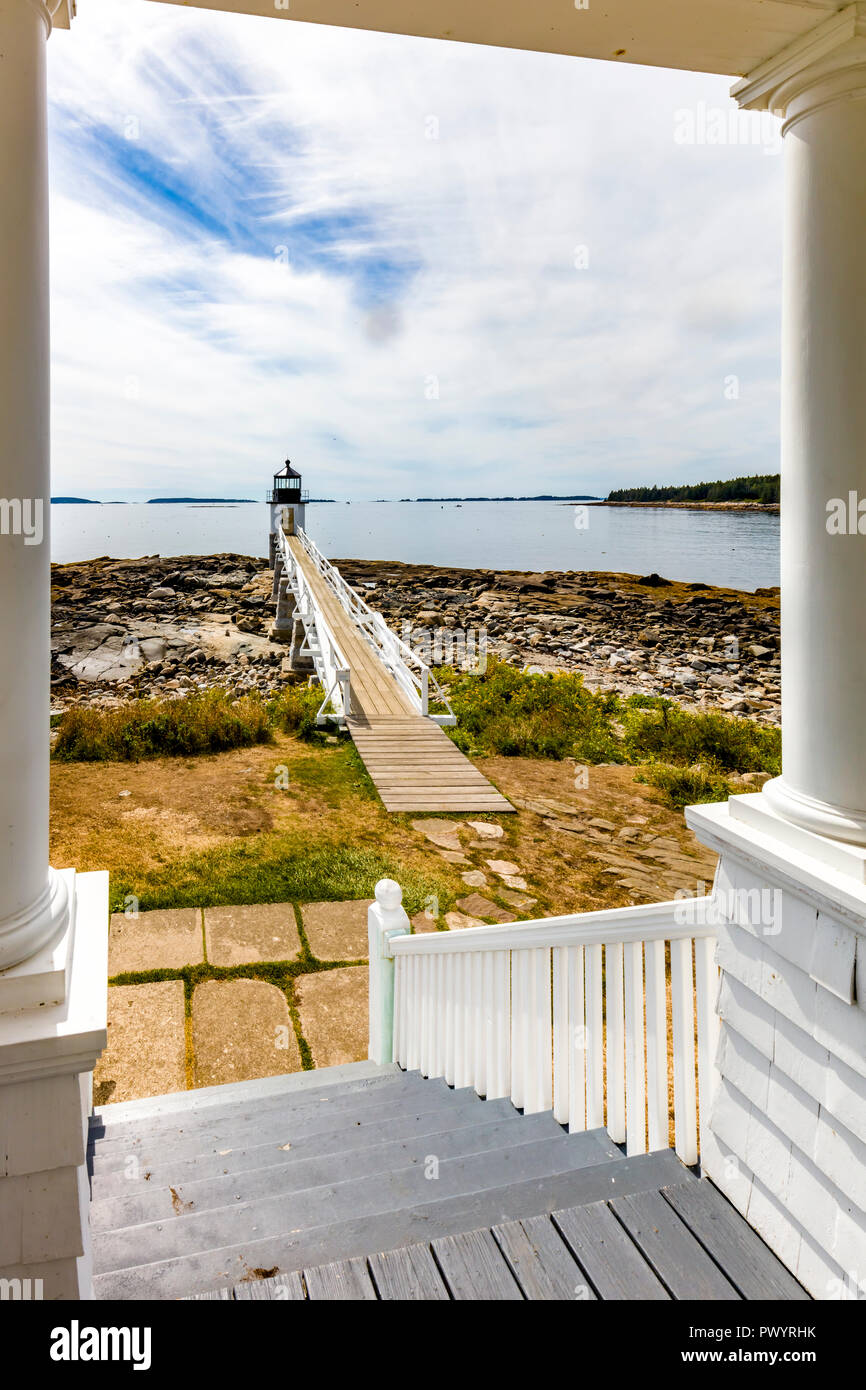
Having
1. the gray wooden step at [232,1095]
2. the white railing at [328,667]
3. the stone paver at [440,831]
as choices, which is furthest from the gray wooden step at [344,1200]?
the white railing at [328,667]

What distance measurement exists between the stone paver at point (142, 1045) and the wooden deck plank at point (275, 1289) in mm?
1632

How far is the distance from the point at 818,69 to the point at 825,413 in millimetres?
663

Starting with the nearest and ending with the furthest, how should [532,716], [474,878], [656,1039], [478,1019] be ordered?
[656,1039], [478,1019], [474,878], [532,716]

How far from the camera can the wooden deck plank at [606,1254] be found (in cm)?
156

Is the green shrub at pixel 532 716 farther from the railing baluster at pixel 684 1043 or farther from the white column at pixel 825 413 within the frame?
the white column at pixel 825 413

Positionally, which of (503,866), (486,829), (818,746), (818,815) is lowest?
(503,866)

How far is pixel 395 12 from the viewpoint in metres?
1.55

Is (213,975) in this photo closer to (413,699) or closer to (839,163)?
(839,163)

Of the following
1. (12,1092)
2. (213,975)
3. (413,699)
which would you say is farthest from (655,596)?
(12,1092)

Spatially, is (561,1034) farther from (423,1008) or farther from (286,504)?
(286,504)

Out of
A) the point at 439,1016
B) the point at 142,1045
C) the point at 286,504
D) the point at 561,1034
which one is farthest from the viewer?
the point at 286,504

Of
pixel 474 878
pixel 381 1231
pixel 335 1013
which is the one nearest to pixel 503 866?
pixel 474 878

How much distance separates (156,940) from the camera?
14.0 feet

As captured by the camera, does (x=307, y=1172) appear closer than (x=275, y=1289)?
No
